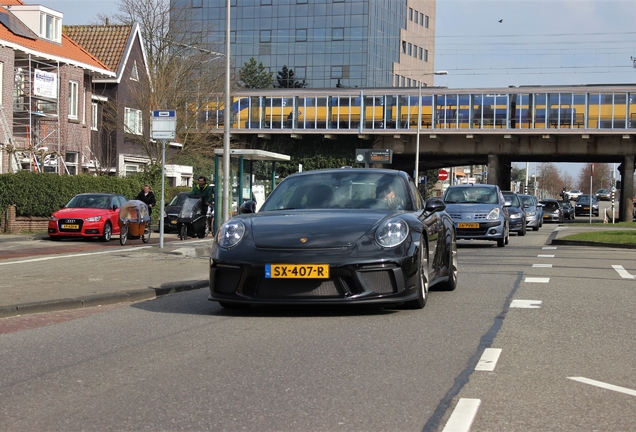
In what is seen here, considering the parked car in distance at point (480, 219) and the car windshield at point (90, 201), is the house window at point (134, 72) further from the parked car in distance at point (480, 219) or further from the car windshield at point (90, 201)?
the parked car in distance at point (480, 219)

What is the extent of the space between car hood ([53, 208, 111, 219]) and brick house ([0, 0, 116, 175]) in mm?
9971

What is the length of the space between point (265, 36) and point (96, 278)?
297ft

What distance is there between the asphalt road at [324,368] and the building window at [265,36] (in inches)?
3632

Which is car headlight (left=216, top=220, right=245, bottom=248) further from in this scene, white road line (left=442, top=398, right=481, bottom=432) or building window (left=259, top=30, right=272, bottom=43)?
building window (left=259, top=30, right=272, bottom=43)

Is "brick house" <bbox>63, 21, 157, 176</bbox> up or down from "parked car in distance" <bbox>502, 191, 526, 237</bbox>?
up

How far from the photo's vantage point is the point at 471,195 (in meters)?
23.3

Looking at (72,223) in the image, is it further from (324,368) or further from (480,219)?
(324,368)

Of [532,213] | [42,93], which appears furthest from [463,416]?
[532,213]

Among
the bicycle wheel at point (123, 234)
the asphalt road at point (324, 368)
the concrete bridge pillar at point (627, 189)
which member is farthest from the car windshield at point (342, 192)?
the concrete bridge pillar at point (627, 189)

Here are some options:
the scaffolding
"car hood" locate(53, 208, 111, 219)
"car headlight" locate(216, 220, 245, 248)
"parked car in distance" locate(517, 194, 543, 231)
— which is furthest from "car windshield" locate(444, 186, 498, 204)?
the scaffolding

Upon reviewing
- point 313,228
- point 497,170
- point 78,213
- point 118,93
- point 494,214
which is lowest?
point 78,213

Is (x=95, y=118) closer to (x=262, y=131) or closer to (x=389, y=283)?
(x=262, y=131)

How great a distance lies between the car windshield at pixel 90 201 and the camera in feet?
80.9

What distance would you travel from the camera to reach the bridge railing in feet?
198
